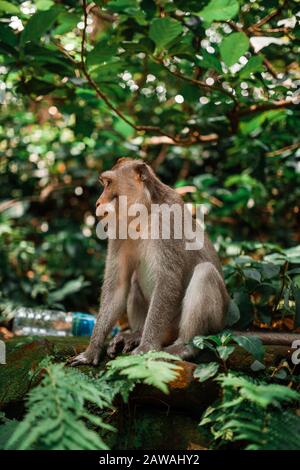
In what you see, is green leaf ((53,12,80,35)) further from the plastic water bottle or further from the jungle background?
the plastic water bottle

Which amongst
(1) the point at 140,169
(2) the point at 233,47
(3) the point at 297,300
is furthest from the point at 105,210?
(3) the point at 297,300

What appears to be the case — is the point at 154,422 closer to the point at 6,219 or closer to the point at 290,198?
the point at 290,198

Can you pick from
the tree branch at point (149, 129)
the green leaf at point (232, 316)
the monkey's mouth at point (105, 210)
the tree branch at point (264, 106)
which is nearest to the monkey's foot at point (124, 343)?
the green leaf at point (232, 316)

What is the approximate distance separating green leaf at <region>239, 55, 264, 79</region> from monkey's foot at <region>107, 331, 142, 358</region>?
2280mm

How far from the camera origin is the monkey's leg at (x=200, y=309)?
3.58 meters

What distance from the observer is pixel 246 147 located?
631cm

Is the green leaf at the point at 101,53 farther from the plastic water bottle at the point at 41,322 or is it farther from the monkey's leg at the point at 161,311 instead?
the plastic water bottle at the point at 41,322

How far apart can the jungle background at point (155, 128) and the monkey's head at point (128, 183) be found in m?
0.90

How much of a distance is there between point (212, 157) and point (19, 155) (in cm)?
372

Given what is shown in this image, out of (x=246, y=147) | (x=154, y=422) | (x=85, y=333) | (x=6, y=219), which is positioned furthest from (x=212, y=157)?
(x=154, y=422)

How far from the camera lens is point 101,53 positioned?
3.99m

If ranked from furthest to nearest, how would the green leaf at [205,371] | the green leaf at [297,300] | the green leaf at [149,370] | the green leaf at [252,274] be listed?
Answer: the green leaf at [252,274] < the green leaf at [297,300] < the green leaf at [205,371] < the green leaf at [149,370]

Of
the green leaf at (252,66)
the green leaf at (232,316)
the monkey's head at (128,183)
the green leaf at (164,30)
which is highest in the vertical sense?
the green leaf at (164,30)

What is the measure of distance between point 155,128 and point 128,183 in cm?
133
